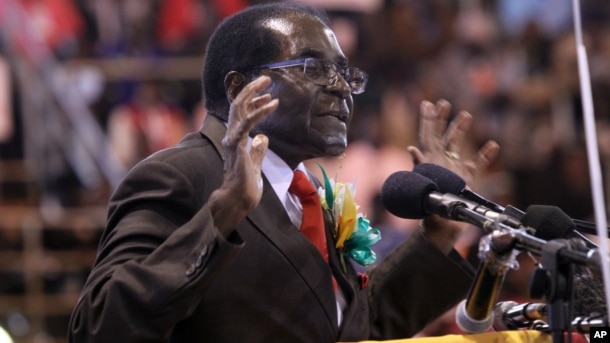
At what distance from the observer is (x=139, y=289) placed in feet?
8.43

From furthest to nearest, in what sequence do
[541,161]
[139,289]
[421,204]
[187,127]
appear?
1. [187,127]
2. [541,161]
3. [421,204]
4. [139,289]

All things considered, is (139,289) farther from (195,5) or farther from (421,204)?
(195,5)

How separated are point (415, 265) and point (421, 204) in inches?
20.6

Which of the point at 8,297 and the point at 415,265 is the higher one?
the point at 415,265

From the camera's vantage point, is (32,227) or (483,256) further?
(32,227)

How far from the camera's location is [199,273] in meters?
2.57

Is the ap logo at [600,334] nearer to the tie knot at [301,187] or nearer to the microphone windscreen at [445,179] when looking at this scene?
the microphone windscreen at [445,179]

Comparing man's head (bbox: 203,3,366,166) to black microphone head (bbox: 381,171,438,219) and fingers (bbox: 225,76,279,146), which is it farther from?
fingers (bbox: 225,76,279,146)

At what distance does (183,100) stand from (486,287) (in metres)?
6.63

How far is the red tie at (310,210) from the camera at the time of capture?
3.05 metres

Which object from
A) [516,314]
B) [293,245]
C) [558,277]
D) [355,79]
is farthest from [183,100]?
[558,277]

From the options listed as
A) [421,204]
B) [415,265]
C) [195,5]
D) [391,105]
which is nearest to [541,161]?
[391,105]

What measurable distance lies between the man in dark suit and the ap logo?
0.63 metres

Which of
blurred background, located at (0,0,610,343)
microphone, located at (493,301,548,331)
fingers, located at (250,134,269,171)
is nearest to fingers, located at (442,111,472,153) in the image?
microphone, located at (493,301,548,331)
